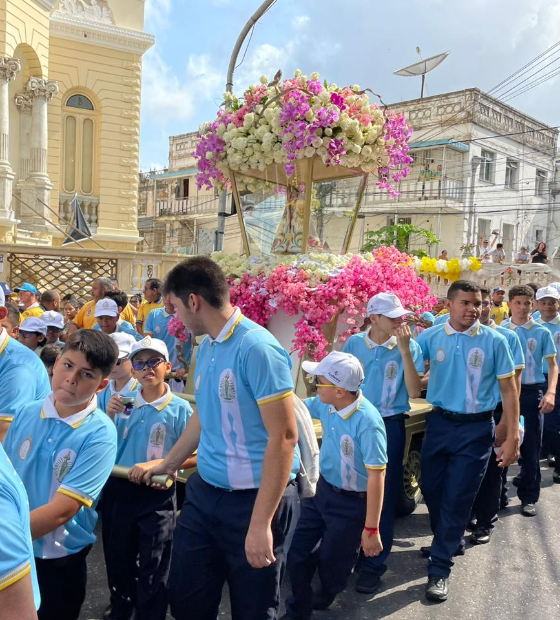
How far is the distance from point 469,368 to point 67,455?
113 inches

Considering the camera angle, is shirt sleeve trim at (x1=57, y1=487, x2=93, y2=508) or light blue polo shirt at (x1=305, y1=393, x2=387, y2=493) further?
light blue polo shirt at (x1=305, y1=393, x2=387, y2=493)

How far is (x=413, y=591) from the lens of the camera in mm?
4281

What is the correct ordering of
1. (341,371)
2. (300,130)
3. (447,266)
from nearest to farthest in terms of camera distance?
(341,371)
(300,130)
(447,266)

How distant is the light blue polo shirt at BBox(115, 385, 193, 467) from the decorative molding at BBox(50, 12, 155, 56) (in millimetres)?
16838

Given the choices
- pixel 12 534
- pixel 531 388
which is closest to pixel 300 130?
pixel 531 388

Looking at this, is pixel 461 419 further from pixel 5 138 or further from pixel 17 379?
pixel 5 138

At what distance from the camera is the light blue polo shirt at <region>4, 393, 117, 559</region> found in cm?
271

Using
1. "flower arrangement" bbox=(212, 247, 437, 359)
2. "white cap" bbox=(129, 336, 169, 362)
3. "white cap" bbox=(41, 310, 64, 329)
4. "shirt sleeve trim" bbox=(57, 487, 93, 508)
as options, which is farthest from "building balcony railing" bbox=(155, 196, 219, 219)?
"shirt sleeve trim" bbox=(57, 487, 93, 508)

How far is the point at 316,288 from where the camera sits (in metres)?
4.93

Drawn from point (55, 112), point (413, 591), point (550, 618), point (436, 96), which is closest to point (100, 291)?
point (413, 591)

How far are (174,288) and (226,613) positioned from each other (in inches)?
94.0

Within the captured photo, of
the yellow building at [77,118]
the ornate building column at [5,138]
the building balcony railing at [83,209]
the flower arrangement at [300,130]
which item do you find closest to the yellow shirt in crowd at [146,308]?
the flower arrangement at [300,130]

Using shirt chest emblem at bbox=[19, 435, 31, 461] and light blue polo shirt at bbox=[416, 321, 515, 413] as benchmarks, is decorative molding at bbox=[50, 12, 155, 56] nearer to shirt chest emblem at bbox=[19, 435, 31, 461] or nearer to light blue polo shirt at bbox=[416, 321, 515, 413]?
light blue polo shirt at bbox=[416, 321, 515, 413]

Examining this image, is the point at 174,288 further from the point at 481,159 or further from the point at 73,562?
the point at 481,159
